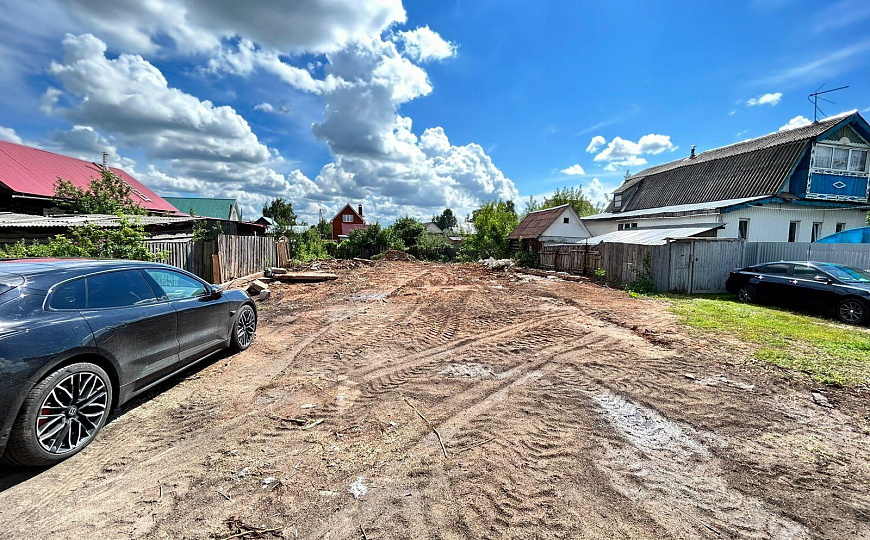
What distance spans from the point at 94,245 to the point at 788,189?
27822mm

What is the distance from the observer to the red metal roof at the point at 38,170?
48.6 feet

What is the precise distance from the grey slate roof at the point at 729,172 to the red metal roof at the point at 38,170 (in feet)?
96.9

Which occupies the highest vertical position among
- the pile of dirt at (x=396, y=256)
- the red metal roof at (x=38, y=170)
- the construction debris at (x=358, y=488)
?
the red metal roof at (x=38, y=170)

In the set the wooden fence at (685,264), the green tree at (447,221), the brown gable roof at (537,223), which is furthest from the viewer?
the green tree at (447,221)

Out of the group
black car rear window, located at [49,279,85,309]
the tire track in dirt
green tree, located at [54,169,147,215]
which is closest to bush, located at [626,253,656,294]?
the tire track in dirt

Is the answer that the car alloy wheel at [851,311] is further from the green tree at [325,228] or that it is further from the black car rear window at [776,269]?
the green tree at [325,228]

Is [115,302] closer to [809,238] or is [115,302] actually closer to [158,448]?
[158,448]

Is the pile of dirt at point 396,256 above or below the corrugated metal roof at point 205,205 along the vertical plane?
below

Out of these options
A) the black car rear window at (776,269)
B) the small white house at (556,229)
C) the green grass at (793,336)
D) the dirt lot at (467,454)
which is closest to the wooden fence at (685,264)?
the green grass at (793,336)

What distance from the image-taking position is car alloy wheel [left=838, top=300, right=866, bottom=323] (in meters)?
8.10

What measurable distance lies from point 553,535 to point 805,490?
2091 mm

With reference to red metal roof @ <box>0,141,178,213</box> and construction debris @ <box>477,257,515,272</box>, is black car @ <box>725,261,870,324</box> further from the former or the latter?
red metal roof @ <box>0,141,178,213</box>

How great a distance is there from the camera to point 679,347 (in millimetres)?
6199

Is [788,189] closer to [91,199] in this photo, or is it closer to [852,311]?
[852,311]
